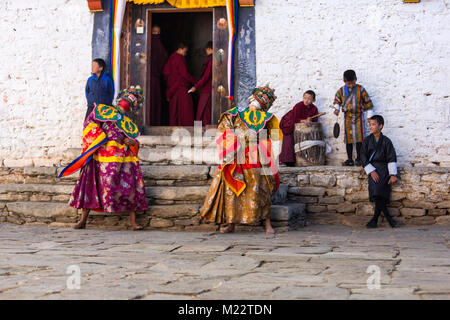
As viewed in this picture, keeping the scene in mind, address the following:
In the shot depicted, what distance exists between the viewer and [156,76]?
975 centimetres

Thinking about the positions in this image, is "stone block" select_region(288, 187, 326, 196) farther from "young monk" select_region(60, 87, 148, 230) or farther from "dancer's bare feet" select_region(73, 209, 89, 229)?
"dancer's bare feet" select_region(73, 209, 89, 229)

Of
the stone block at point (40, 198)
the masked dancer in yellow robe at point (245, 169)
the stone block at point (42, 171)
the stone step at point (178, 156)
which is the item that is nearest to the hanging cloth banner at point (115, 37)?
the stone step at point (178, 156)

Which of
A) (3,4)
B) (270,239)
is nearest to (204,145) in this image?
(270,239)

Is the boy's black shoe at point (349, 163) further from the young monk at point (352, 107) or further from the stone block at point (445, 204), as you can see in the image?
the stone block at point (445, 204)

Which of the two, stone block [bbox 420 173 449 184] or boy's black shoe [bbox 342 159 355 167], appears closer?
stone block [bbox 420 173 449 184]

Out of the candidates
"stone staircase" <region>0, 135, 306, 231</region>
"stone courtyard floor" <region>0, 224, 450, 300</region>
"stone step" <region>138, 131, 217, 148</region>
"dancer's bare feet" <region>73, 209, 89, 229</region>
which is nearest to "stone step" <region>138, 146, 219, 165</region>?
"stone staircase" <region>0, 135, 306, 231</region>

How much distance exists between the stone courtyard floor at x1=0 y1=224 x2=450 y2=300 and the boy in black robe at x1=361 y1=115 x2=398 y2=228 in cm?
83

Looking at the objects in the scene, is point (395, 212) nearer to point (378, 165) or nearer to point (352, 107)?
point (378, 165)

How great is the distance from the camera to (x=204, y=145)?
8109mm

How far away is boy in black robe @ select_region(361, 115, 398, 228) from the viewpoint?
22.9 ft

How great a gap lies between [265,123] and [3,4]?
5143 millimetres

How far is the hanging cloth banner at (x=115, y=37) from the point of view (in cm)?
842

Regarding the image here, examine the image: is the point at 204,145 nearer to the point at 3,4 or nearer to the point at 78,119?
the point at 78,119

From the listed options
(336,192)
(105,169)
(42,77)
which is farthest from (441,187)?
(42,77)
